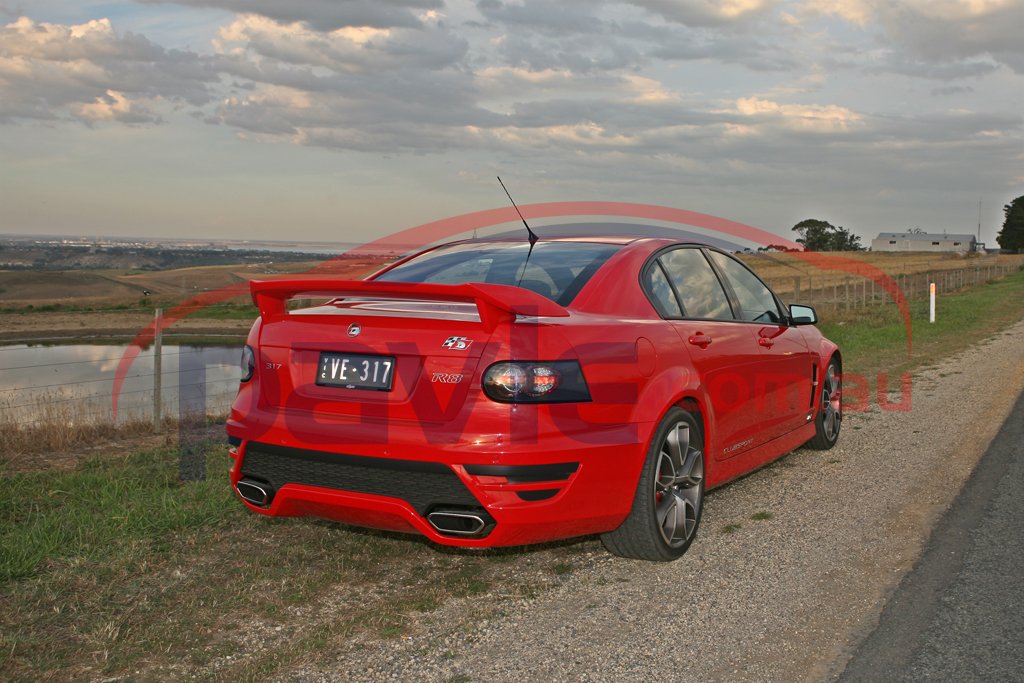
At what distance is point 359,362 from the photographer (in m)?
3.76

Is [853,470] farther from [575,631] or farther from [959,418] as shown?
[575,631]

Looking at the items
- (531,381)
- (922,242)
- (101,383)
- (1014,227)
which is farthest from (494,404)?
(922,242)

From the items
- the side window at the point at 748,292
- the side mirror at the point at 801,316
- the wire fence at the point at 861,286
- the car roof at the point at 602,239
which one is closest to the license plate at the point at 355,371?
the car roof at the point at 602,239

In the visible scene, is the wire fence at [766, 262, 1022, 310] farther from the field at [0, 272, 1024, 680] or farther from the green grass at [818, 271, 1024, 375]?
the field at [0, 272, 1024, 680]

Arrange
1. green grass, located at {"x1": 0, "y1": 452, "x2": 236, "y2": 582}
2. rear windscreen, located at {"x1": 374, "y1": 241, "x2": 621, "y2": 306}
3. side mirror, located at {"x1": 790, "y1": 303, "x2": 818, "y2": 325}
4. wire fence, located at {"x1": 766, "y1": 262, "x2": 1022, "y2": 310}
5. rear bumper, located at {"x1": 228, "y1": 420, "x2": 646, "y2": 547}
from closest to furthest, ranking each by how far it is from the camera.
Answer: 1. rear bumper, located at {"x1": 228, "y1": 420, "x2": 646, "y2": 547}
2. rear windscreen, located at {"x1": 374, "y1": 241, "x2": 621, "y2": 306}
3. green grass, located at {"x1": 0, "y1": 452, "x2": 236, "y2": 582}
4. side mirror, located at {"x1": 790, "y1": 303, "x2": 818, "y2": 325}
5. wire fence, located at {"x1": 766, "y1": 262, "x2": 1022, "y2": 310}

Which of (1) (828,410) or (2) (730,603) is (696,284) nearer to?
(2) (730,603)

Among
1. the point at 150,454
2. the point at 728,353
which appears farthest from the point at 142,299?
the point at 728,353

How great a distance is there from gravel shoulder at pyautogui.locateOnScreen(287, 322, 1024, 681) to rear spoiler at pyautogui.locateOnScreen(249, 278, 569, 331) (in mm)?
1220

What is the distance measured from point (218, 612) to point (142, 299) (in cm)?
5862

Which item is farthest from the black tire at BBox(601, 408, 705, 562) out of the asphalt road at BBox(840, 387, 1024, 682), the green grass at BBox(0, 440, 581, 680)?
the asphalt road at BBox(840, 387, 1024, 682)

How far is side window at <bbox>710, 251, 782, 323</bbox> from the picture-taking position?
5.53 m

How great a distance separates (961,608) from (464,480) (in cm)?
209

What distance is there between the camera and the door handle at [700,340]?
14.9 feet

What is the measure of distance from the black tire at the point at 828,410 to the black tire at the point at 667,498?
2.53 metres
